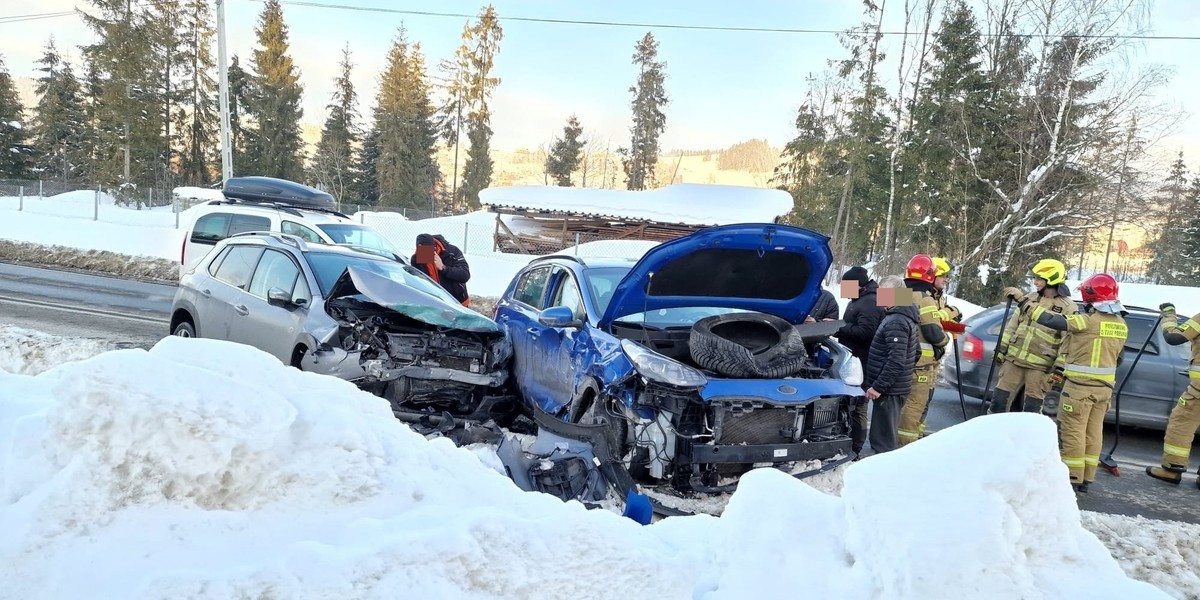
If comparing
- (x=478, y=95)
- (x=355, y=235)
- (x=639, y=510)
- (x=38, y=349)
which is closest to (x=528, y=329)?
(x=639, y=510)

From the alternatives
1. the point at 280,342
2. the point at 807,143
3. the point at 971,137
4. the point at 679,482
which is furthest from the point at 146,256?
the point at 807,143

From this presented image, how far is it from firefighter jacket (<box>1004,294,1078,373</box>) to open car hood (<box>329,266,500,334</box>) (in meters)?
4.89

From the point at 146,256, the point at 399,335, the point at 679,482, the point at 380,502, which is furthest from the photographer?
the point at 146,256

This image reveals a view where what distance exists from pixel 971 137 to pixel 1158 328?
18833 mm

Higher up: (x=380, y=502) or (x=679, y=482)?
(x=380, y=502)

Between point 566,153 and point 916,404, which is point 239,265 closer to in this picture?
point 916,404

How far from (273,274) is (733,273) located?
4095 millimetres

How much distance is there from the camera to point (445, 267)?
845 centimetres

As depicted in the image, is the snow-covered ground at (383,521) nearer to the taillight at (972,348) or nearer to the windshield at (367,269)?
the windshield at (367,269)

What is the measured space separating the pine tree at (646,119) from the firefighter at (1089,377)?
4774 cm

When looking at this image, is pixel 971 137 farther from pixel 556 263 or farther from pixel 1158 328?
pixel 556 263

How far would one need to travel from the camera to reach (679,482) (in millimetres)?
4207

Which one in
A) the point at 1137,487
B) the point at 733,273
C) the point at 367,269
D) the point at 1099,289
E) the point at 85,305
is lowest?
the point at 85,305

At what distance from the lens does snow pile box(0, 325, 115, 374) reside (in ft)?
20.7
